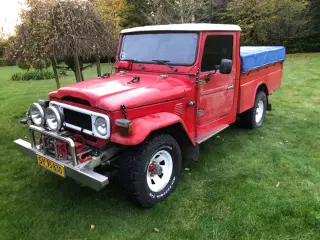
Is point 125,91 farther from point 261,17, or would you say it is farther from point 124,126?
point 261,17

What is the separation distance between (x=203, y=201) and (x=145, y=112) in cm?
130

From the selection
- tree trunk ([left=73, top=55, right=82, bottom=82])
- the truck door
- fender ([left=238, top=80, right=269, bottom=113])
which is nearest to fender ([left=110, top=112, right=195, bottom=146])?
the truck door

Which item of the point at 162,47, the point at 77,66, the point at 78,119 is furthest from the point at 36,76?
the point at 78,119

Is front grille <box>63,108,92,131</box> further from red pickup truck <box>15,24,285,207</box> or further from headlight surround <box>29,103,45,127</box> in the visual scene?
headlight surround <box>29,103,45,127</box>

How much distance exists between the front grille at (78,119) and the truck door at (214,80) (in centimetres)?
154

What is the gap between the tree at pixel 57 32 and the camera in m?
6.09

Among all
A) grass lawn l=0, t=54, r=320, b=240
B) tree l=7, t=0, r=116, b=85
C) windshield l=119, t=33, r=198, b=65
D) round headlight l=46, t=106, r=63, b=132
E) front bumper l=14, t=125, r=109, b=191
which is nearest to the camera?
front bumper l=14, t=125, r=109, b=191

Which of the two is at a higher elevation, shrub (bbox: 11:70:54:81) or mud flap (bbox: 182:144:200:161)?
mud flap (bbox: 182:144:200:161)

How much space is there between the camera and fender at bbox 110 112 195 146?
306cm

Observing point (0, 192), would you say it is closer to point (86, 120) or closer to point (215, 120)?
point (86, 120)

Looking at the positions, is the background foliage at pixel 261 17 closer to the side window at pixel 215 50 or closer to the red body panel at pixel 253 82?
the red body panel at pixel 253 82

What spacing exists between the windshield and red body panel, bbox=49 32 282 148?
10 cm

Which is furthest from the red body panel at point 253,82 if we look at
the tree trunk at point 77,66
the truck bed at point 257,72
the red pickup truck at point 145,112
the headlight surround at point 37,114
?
the tree trunk at point 77,66

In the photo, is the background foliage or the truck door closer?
the truck door
